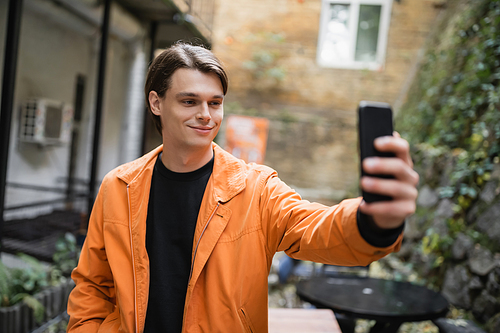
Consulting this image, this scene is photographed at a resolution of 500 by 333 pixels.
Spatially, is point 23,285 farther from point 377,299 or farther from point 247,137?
point 247,137

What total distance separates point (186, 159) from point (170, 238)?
349 mm

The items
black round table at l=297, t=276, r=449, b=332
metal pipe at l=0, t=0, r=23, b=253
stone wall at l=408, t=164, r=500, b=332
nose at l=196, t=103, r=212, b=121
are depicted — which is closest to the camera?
nose at l=196, t=103, r=212, b=121

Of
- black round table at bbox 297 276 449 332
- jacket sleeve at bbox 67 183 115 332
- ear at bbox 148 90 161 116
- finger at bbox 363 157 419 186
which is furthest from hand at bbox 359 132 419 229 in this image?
black round table at bbox 297 276 449 332

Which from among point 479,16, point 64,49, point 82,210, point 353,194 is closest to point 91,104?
point 64,49

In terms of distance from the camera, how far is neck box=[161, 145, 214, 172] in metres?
1.63

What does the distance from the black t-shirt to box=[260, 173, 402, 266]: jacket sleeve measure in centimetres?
33

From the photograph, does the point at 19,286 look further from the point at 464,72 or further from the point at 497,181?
the point at 464,72

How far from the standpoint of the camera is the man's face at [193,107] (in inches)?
61.0

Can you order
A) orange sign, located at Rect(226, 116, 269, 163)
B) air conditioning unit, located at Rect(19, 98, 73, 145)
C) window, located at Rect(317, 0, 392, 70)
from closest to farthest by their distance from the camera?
air conditioning unit, located at Rect(19, 98, 73, 145), orange sign, located at Rect(226, 116, 269, 163), window, located at Rect(317, 0, 392, 70)

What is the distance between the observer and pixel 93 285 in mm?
1668

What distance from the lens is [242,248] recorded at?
1.45 m

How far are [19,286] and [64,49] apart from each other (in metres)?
4.22

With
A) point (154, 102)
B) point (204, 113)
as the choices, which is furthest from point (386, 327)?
point (154, 102)

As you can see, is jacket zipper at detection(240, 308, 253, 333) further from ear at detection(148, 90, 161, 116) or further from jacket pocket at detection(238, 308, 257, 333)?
ear at detection(148, 90, 161, 116)
